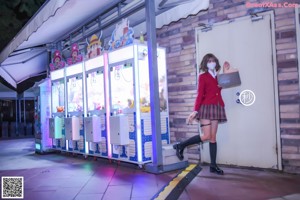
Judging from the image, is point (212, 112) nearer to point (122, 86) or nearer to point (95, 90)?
point (122, 86)

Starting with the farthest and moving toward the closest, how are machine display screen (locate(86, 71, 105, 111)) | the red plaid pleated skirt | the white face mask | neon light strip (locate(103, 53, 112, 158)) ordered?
machine display screen (locate(86, 71, 105, 111)) → neon light strip (locate(103, 53, 112, 158)) → the white face mask → the red plaid pleated skirt

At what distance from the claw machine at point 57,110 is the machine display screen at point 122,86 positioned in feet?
8.27

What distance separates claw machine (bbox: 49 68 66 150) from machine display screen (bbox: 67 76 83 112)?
376 millimetres

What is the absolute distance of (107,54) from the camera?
248 inches

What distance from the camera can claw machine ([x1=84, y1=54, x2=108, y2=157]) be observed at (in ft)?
21.2

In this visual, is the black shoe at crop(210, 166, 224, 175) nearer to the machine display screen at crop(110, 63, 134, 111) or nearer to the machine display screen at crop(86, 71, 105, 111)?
the machine display screen at crop(110, 63, 134, 111)

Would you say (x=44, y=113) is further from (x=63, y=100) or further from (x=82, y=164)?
(x=82, y=164)

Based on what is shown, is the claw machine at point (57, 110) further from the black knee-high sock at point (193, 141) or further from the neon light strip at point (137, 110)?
the black knee-high sock at point (193, 141)

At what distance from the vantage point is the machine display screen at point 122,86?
578 cm

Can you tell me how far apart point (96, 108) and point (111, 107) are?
0.67m

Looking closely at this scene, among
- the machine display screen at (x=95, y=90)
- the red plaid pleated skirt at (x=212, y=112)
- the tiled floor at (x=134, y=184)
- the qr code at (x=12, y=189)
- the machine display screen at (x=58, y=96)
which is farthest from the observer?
the machine display screen at (x=58, y=96)
